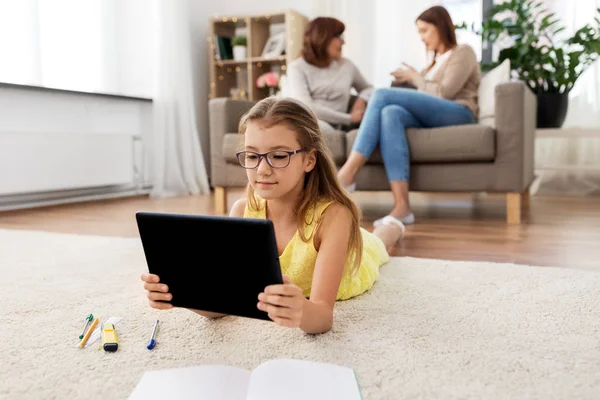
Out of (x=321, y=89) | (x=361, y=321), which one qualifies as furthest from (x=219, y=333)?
(x=321, y=89)

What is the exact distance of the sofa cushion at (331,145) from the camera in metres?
2.45

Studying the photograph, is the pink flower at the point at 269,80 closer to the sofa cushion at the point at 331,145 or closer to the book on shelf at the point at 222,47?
the book on shelf at the point at 222,47

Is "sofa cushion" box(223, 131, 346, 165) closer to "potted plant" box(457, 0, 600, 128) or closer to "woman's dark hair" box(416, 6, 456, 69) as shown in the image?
"woman's dark hair" box(416, 6, 456, 69)

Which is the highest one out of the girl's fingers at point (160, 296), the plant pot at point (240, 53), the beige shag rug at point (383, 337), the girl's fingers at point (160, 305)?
the plant pot at point (240, 53)

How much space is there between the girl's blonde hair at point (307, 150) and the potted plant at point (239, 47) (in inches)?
126

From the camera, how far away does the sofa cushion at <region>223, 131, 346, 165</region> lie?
2.45m

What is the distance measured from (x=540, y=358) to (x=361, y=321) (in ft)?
1.03

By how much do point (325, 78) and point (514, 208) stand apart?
1121mm

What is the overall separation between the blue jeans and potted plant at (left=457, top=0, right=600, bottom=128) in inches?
47.3

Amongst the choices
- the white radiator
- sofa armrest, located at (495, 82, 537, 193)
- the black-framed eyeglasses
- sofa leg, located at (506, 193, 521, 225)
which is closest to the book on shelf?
the white radiator

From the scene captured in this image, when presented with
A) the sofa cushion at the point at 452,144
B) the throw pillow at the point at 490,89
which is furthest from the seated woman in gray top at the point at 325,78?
the throw pillow at the point at 490,89

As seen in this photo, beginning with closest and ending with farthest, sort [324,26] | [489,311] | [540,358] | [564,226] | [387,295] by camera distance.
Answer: [540,358] < [489,311] < [387,295] < [564,226] < [324,26]

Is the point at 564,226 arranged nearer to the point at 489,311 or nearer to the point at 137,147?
the point at 489,311

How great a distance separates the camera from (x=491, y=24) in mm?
3336
